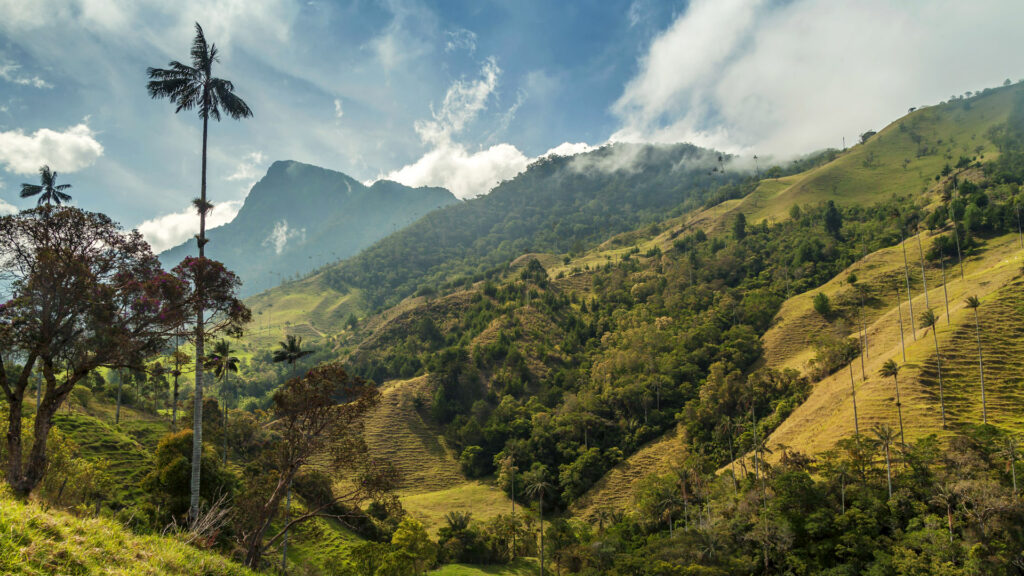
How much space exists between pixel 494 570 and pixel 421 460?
131 ft

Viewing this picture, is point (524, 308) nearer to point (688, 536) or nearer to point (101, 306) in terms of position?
point (688, 536)

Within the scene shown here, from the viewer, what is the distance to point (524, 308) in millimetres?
140875

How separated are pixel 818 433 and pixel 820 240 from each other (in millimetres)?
84564

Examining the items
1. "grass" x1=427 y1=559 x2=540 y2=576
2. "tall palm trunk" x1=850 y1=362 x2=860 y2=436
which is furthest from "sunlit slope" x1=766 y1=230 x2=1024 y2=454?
"grass" x1=427 y1=559 x2=540 y2=576

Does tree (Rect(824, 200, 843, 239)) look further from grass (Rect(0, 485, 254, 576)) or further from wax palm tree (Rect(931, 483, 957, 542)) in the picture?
grass (Rect(0, 485, 254, 576))

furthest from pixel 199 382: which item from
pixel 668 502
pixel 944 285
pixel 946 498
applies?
pixel 944 285

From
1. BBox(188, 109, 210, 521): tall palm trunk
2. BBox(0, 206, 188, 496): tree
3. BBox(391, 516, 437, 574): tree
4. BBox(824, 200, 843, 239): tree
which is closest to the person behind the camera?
BBox(0, 206, 188, 496): tree

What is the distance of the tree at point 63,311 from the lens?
11.7 metres

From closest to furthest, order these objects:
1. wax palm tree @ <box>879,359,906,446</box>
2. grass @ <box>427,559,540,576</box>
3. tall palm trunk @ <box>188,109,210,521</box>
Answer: tall palm trunk @ <box>188,109,210,521</box>, grass @ <box>427,559,540,576</box>, wax palm tree @ <box>879,359,906,446</box>

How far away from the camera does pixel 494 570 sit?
54.2m

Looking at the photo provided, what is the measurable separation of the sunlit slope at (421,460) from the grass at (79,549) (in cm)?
6148

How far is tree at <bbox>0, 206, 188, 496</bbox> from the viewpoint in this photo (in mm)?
11703

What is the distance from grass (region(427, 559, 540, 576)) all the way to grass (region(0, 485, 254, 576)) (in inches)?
1890

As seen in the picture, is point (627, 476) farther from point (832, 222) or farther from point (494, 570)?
point (832, 222)
